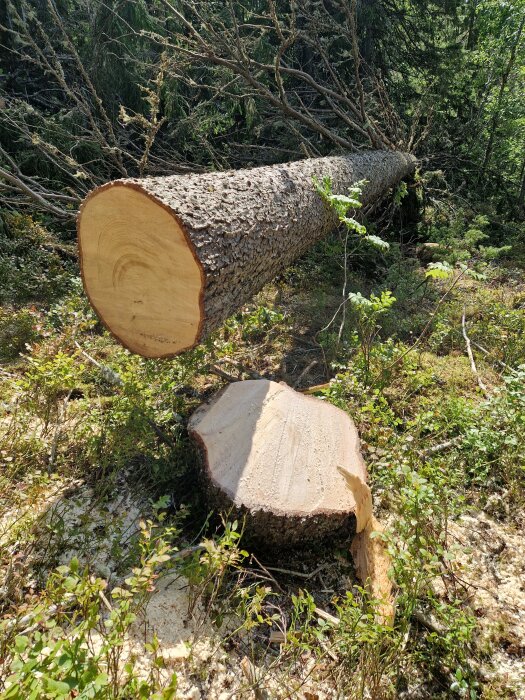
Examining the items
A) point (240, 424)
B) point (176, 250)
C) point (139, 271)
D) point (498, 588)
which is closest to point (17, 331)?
point (139, 271)

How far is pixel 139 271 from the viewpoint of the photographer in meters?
2.37

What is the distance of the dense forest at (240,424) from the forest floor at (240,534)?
1 centimetres

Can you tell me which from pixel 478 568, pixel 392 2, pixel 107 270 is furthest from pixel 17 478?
pixel 392 2

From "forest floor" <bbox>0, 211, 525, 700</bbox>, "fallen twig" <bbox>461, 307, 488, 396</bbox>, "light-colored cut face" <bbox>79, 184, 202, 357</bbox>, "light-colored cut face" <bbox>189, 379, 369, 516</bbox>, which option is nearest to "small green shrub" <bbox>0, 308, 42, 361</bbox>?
"forest floor" <bbox>0, 211, 525, 700</bbox>

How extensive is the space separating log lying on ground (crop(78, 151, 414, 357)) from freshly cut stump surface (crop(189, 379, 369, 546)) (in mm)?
491

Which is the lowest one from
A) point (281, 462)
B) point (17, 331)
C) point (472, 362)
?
point (17, 331)

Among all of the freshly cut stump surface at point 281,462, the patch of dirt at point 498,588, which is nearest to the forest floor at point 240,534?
the patch of dirt at point 498,588

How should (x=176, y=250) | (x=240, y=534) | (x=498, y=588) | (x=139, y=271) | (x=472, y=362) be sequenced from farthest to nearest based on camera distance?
(x=472, y=362) → (x=139, y=271) → (x=176, y=250) → (x=498, y=588) → (x=240, y=534)

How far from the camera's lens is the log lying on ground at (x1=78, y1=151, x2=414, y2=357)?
215 cm

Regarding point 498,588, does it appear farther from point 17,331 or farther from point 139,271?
point 17,331

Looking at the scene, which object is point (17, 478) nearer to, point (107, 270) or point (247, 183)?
→ point (107, 270)

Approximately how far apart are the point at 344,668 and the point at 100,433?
5.79 feet

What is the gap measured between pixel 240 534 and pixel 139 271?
56.4 inches

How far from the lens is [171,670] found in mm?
1653
